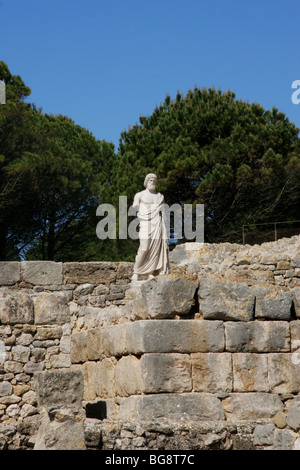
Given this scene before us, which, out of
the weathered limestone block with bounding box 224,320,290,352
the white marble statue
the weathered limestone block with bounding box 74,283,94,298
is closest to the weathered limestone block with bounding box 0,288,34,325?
the weathered limestone block with bounding box 74,283,94,298

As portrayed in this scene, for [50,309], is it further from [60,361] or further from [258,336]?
[258,336]

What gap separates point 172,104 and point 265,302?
19.6 m

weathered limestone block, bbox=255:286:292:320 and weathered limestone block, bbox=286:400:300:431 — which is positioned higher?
weathered limestone block, bbox=255:286:292:320

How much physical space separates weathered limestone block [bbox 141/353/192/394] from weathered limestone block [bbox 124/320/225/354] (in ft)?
0.27

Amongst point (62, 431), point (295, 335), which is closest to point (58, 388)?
point (62, 431)

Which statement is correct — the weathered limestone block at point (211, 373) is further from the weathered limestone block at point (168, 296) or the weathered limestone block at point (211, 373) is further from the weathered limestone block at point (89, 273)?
the weathered limestone block at point (89, 273)

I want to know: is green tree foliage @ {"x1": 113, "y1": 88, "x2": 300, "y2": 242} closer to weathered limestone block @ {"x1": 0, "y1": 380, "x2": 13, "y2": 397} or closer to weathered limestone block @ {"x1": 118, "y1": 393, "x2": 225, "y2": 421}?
weathered limestone block @ {"x1": 0, "y1": 380, "x2": 13, "y2": 397}

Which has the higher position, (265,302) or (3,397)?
(265,302)

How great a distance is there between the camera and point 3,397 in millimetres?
10297

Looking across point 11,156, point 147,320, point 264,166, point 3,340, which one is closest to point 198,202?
point 264,166

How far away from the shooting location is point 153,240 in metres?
10.9

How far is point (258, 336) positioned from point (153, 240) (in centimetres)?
297

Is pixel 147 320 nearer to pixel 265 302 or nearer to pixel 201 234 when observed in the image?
pixel 265 302

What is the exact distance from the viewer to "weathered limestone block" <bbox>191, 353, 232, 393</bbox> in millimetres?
8055
